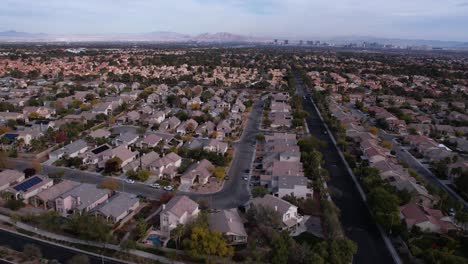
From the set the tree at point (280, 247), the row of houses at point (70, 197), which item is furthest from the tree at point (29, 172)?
the tree at point (280, 247)

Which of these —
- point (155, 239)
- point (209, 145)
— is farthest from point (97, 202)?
point (209, 145)

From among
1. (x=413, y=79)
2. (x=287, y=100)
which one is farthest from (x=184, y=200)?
(x=413, y=79)

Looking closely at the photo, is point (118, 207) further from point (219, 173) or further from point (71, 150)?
point (71, 150)

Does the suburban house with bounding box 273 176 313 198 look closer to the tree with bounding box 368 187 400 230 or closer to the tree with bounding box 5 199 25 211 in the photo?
the tree with bounding box 368 187 400 230

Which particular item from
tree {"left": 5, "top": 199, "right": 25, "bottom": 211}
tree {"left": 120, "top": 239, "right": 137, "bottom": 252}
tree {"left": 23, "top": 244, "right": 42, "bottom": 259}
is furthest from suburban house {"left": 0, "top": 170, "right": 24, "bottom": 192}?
tree {"left": 120, "top": 239, "right": 137, "bottom": 252}

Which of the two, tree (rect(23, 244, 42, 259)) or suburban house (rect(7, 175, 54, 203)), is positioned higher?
suburban house (rect(7, 175, 54, 203))
